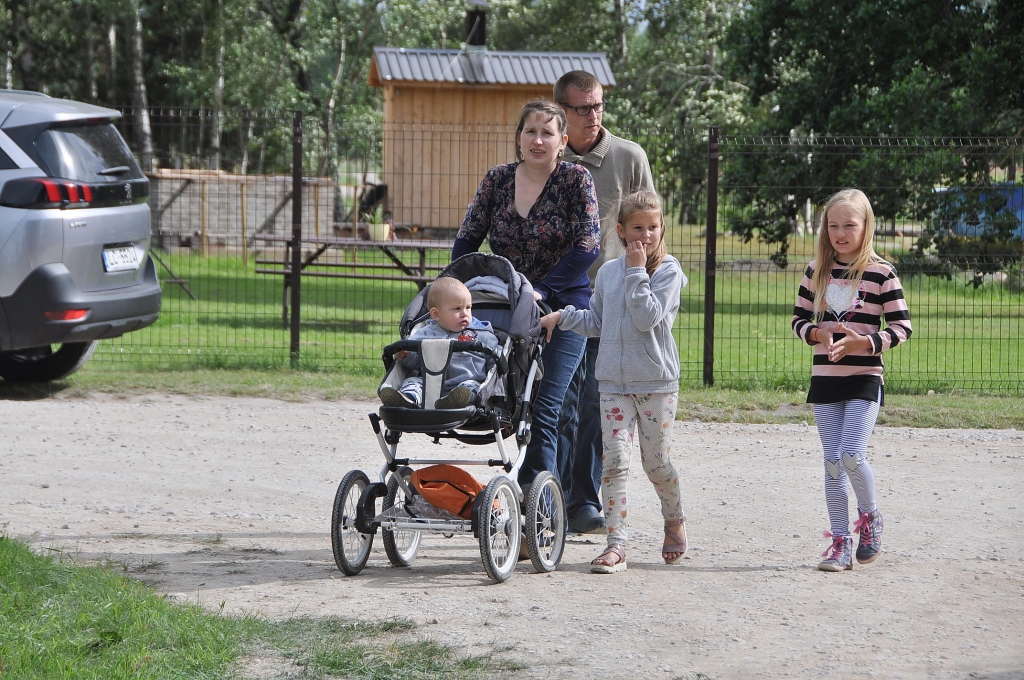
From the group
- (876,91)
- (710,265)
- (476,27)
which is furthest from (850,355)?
(476,27)

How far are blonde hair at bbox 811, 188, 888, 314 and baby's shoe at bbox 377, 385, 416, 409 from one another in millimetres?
1947

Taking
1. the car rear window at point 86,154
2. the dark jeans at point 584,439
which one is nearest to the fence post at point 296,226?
the car rear window at point 86,154

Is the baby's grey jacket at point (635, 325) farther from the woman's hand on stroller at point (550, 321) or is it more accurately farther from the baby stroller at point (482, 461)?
the baby stroller at point (482, 461)

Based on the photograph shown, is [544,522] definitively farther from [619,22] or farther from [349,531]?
[619,22]

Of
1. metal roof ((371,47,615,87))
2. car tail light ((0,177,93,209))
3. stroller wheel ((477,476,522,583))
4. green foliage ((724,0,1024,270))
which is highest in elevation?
metal roof ((371,47,615,87))

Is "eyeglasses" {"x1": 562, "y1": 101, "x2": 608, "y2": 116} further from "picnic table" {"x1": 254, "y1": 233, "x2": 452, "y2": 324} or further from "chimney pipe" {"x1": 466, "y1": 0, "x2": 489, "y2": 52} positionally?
"chimney pipe" {"x1": 466, "y1": 0, "x2": 489, "y2": 52}

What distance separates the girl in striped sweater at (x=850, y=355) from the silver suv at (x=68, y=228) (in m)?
5.42

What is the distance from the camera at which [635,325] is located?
5.39 meters

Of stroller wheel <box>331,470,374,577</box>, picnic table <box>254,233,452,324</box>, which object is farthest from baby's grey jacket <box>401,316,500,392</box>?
picnic table <box>254,233,452,324</box>

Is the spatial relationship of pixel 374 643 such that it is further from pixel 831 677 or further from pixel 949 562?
pixel 949 562

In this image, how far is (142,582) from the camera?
5.08 meters

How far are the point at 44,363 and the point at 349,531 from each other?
5956 millimetres

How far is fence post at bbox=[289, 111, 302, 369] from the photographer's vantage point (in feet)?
35.8

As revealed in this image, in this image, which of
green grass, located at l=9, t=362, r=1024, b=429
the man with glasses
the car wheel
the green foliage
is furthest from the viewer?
the green foliage
